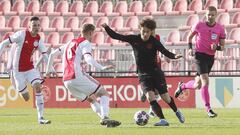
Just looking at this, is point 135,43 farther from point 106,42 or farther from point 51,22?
point 51,22

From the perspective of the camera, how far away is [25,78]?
16.8 metres

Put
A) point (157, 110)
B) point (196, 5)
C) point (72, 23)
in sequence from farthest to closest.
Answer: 1. point (72, 23)
2. point (196, 5)
3. point (157, 110)

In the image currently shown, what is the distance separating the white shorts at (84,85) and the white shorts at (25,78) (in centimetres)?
207

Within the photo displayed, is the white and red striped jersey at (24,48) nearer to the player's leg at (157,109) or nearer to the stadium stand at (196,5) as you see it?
the player's leg at (157,109)

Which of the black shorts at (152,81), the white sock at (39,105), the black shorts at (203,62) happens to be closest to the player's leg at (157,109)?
the black shorts at (152,81)

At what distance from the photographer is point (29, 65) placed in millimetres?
16641

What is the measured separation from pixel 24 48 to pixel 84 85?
8.89 ft

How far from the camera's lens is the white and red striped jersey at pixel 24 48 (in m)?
16.2

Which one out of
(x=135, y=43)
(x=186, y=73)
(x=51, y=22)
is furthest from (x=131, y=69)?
(x=135, y=43)

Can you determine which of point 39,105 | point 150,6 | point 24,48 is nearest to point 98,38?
point 150,6

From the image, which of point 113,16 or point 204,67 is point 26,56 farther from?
point 113,16

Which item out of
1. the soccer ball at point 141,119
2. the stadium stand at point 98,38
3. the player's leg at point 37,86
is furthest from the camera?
the stadium stand at point 98,38

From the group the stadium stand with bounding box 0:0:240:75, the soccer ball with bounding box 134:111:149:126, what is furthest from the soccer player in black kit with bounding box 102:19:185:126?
the stadium stand with bounding box 0:0:240:75

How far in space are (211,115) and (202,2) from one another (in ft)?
48.2
